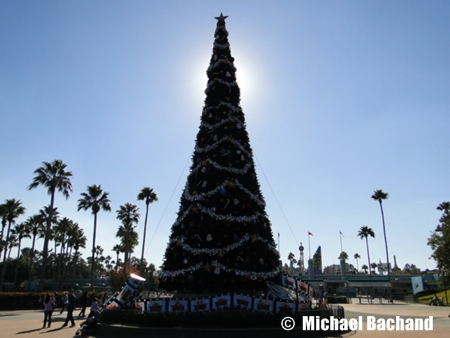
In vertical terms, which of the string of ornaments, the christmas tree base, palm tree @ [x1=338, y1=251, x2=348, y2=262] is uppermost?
palm tree @ [x1=338, y1=251, x2=348, y2=262]

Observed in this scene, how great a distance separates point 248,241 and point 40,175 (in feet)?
99.5

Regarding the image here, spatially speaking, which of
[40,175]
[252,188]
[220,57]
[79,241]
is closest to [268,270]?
[252,188]

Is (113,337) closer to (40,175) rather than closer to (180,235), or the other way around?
(180,235)

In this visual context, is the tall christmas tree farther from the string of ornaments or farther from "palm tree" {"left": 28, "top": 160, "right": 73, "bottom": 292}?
"palm tree" {"left": 28, "top": 160, "right": 73, "bottom": 292}

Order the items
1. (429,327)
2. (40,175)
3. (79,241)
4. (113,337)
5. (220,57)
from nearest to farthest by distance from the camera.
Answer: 1. (113,337)
2. (429,327)
3. (220,57)
4. (40,175)
5. (79,241)

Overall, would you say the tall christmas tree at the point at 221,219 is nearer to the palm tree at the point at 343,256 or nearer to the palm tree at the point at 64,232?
the palm tree at the point at 64,232

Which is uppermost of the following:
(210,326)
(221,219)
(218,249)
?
(221,219)

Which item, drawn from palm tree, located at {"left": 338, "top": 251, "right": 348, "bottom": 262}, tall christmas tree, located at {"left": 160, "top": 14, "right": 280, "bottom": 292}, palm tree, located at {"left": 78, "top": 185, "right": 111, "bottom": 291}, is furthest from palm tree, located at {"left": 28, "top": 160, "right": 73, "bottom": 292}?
palm tree, located at {"left": 338, "top": 251, "right": 348, "bottom": 262}

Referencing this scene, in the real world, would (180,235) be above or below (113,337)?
above

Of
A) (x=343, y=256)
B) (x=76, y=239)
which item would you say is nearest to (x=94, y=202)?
(x=76, y=239)

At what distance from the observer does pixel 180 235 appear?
1650 cm

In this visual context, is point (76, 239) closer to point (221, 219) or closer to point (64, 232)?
point (64, 232)

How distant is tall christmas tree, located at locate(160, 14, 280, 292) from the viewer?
1507 cm

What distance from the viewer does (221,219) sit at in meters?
15.7
